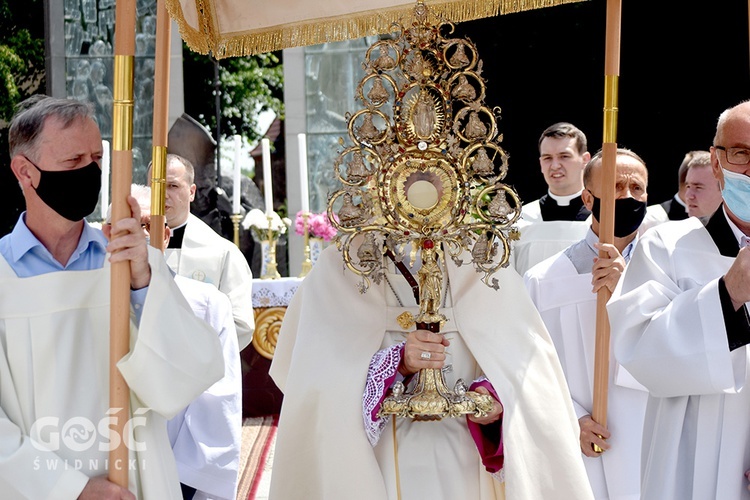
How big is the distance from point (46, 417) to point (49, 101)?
1.00 m

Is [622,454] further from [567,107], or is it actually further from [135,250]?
[567,107]

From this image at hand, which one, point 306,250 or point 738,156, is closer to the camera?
point 738,156

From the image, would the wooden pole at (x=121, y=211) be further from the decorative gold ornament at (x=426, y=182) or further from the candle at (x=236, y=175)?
the candle at (x=236, y=175)

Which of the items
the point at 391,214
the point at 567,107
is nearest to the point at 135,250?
the point at 391,214

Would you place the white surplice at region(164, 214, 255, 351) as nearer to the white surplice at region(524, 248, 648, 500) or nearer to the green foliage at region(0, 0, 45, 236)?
the white surplice at region(524, 248, 648, 500)

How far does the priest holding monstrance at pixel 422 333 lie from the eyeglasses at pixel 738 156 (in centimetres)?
74

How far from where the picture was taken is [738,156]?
3754 millimetres

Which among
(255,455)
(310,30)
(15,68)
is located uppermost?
(15,68)

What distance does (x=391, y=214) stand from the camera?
3.64 meters

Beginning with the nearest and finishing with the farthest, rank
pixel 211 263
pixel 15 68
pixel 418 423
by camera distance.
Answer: pixel 418 423, pixel 211 263, pixel 15 68

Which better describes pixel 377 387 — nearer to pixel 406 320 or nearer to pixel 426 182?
pixel 406 320

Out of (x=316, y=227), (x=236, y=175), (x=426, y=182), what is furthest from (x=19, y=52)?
(x=426, y=182)

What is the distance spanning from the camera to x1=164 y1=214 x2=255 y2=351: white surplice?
21.5 ft

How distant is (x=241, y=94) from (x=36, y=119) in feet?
76.2
